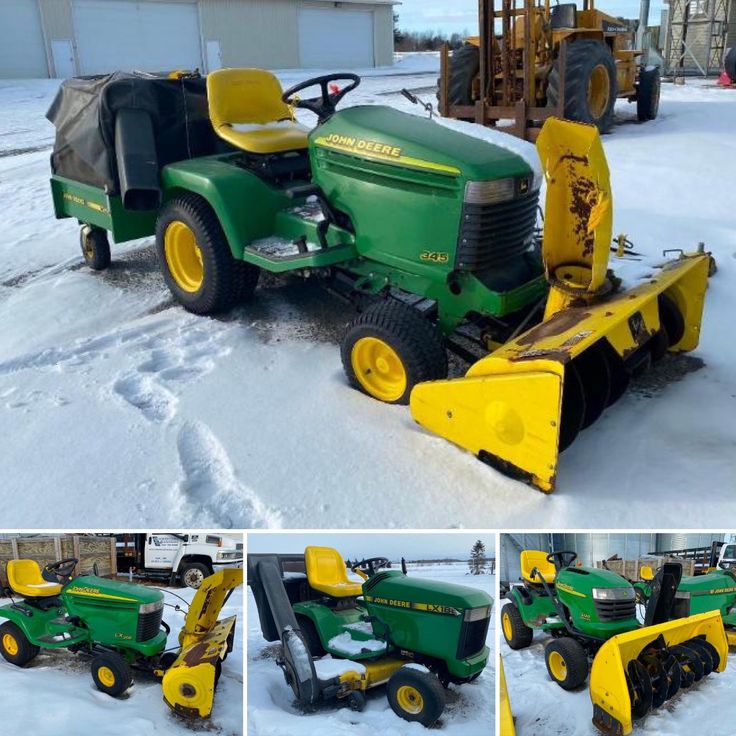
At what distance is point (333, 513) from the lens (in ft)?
10.6

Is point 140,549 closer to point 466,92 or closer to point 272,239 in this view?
point 272,239

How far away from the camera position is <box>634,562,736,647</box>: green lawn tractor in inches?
165

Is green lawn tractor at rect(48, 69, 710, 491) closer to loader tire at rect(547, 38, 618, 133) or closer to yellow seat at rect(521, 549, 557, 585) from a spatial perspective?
yellow seat at rect(521, 549, 557, 585)

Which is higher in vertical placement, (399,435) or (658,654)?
(399,435)

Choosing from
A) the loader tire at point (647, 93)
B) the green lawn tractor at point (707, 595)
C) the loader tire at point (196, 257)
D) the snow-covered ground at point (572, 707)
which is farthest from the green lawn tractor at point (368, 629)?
the loader tire at point (647, 93)

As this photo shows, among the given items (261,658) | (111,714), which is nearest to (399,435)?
(261,658)

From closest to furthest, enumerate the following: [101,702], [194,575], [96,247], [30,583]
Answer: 1. [101,702]
2. [194,575]
3. [30,583]
4. [96,247]

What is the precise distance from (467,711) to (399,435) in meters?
1.23

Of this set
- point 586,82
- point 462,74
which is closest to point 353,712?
point 586,82

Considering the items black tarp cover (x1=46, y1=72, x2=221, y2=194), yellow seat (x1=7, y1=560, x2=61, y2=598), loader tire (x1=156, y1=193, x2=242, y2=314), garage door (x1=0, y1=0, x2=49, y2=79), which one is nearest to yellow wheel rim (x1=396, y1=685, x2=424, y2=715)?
yellow seat (x1=7, y1=560, x2=61, y2=598)

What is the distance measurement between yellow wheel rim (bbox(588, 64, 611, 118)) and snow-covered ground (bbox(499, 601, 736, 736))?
800 centimetres

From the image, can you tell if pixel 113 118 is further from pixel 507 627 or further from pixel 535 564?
pixel 507 627

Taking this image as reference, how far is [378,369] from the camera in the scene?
4.02 metres

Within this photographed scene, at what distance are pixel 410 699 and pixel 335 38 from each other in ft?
94.3
